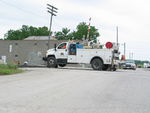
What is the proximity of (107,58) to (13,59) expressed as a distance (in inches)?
1683

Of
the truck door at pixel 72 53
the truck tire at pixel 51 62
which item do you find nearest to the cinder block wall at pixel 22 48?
the truck tire at pixel 51 62

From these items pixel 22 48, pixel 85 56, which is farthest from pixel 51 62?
pixel 22 48

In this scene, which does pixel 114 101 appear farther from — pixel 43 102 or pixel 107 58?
pixel 107 58

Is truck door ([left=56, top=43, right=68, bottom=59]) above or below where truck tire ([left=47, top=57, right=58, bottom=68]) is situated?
above

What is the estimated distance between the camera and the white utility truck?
2347cm

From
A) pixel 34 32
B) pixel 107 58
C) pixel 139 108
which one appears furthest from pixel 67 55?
pixel 34 32

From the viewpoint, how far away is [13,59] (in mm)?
62906

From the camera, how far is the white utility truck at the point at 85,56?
77.0 feet

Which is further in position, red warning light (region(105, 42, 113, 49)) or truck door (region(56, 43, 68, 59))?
truck door (region(56, 43, 68, 59))

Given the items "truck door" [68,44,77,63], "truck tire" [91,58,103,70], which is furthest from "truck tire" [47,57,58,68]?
"truck tire" [91,58,103,70]

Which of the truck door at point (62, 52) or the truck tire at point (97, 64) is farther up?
the truck door at point (62, 52)

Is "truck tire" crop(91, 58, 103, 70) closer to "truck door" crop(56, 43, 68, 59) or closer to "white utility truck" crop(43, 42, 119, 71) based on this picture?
"white utility truck" crop(43, 42, 119, 71)

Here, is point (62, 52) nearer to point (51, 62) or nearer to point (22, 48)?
point (51, 62)

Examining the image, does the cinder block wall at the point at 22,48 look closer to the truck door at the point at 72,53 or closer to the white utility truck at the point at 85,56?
the white utility truck at the point at 85,56
